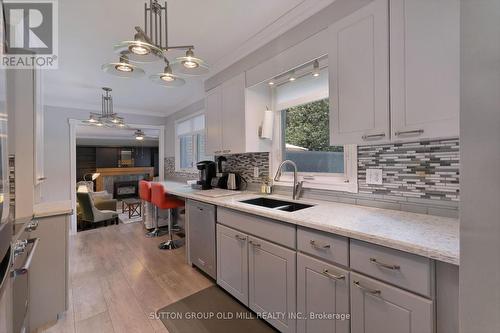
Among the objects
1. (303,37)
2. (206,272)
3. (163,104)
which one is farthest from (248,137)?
(163,104)

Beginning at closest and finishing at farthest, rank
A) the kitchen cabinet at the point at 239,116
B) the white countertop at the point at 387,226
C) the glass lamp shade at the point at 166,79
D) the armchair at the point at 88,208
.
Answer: the white countertop at the point at 387,226 → the glass lamp shade at the point at 166,79 → the kitchen cabinet at the point at 239,116 → the armchair at the point at 88,208

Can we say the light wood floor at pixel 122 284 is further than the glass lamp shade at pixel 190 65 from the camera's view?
Yes

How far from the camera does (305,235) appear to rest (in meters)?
1.40

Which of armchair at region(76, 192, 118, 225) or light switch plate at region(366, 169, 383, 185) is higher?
light switch plate at region(366, 169, 383, 185)

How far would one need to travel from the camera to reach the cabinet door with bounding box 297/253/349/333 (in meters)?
1.23

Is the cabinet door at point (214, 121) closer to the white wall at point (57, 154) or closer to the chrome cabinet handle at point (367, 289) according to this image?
the chrome cabinet handle at point (367, 289)

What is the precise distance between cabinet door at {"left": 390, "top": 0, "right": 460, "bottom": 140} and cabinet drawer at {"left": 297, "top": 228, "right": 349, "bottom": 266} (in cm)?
69

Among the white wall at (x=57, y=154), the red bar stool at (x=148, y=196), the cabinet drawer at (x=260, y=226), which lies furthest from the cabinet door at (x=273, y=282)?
the white wall at (x=57, y=154)

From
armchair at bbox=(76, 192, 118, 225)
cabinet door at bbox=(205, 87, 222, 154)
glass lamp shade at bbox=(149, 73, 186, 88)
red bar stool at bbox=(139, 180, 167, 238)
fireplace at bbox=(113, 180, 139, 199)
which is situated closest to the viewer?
glass lamp shade at bbox=(149, 73, 186, 88)

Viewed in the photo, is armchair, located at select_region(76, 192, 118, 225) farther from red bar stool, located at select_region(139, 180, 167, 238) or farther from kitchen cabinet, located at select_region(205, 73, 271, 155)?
kitchen cabinet, located at select_region(205, 73, 271, 155)

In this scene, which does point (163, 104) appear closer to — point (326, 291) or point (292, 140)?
point (292, 140)

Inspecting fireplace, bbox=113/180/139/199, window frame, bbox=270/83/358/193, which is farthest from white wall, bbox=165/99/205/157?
fireplace, bbox=113/180/139/199

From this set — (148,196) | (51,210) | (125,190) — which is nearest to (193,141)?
(148,196)

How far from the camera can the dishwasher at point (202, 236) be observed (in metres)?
2.27
